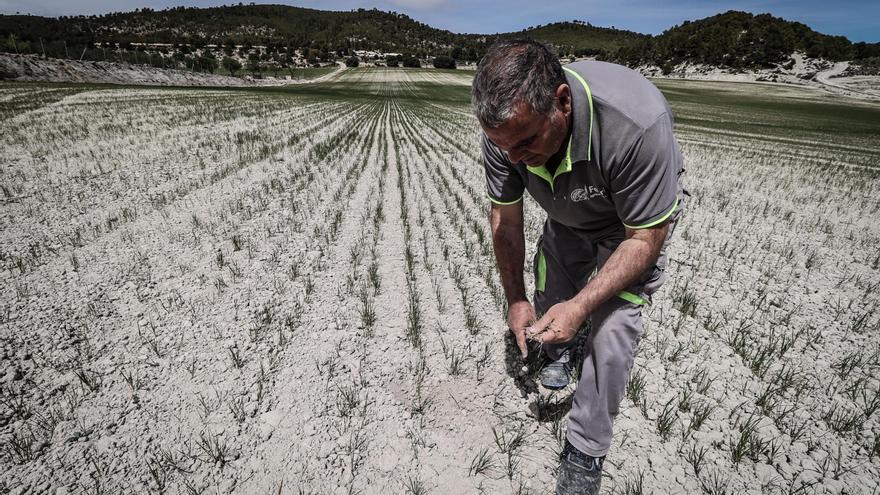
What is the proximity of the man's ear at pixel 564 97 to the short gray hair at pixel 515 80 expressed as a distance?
0.03 m

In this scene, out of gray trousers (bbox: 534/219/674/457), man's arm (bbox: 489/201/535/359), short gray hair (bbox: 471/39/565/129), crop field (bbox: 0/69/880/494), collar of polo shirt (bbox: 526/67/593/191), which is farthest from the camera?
man's arm (bbox: 489/201/535/359)

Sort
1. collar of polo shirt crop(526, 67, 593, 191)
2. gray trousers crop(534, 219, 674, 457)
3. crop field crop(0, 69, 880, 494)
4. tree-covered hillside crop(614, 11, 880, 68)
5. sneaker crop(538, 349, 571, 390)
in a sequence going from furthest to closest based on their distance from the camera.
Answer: tree-covered hillside crop(614, 11, 880, 68)
sneaker crop(538, 349, 571, 390)
crop field crop(0, 69, 880, 494)
gray trousers crop(534, 219, 674, 457)
collar of polo shirt crop(526, 67, 593, 191)

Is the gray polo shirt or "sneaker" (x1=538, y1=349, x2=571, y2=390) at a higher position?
the gray polo shirt

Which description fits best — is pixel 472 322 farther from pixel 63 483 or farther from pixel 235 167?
pixel 235 167

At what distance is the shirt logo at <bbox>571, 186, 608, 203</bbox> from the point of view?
1946 mm

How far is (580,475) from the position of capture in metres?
2.03

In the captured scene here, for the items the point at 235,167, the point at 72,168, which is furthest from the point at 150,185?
the point at 72,168

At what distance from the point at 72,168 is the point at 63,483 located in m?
9.90

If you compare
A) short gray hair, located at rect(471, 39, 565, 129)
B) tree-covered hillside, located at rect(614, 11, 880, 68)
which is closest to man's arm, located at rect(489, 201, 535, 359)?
short gray hair, located at rect(471, 39, 565, 129)

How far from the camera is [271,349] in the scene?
125 inches

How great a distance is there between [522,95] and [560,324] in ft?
3.51

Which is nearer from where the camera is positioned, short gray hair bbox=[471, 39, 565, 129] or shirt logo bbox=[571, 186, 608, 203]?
short gray hair bbox=[471, 39, 565, 129]

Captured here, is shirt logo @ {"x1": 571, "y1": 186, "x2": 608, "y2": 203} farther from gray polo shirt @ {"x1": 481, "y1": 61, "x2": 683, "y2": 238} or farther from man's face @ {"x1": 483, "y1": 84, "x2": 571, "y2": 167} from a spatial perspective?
man's face @ {"x1": 483, "y1": 84, "x2": 571, "y2": 167}

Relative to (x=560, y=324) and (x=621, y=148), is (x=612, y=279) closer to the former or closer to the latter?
A: (x=560, y=324)
